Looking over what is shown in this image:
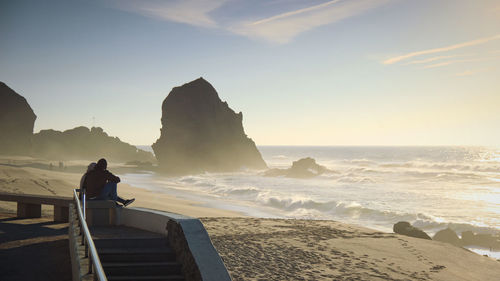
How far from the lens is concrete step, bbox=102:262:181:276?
18.4ft

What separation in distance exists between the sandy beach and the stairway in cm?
128

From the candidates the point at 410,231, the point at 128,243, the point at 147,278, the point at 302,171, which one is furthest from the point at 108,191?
the point at 302,171

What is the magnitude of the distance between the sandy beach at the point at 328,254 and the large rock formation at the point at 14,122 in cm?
7384

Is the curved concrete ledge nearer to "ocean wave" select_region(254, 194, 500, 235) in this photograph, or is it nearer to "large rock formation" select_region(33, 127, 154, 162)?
"ocean wave" select_region(254, 194, 500, 235)

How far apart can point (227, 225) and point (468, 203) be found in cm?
2260

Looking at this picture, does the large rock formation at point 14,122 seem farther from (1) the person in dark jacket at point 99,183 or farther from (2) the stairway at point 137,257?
(2) the stairway at point 137,257

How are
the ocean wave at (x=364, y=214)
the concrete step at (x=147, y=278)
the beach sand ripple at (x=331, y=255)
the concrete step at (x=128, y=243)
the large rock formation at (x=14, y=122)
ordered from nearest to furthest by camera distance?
1. the concrete step at (x=147, y=278)
2. the concrete step at (x=128, y=243)
3. the beach sand ripple at (x=331, y=255)
4. the ocean wave at (x=364, y=214)
5. the large rock formation at (x=14, y=122)

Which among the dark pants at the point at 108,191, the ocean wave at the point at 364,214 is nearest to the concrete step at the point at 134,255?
the dark pants at the point at 108,191

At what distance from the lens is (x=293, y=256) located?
8.02 m

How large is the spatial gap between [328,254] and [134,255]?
433cm

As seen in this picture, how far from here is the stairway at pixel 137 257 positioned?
559cm

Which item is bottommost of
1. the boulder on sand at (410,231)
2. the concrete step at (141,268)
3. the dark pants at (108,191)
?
the boulder on sand at (410,231)

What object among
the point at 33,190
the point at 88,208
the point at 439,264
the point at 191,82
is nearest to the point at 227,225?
the point at 88,208

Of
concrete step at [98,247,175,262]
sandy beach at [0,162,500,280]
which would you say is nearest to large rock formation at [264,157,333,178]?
sandy beach at [0,162,500,280]
